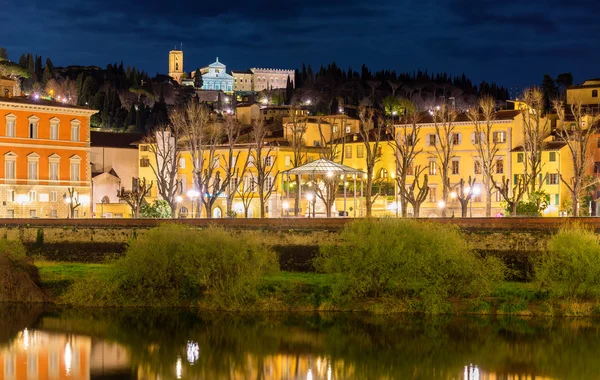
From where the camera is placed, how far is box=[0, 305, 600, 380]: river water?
26.2 meters

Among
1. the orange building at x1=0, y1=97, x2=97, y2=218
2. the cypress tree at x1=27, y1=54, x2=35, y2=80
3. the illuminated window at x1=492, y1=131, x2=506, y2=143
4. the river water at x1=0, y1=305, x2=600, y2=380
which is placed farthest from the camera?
the cypress tree at x1=27, y1=54, x2=35, y2=80

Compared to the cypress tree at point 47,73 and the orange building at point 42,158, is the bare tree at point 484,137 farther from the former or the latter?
the cypress tree at point 47,73

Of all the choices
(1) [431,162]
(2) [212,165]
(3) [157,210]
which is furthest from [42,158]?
(1) [431,162]

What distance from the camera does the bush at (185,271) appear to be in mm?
34656

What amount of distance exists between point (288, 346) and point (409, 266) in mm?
5872

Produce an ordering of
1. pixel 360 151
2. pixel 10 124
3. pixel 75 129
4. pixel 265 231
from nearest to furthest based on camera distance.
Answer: pixel 265 231 < pixel 10 124 < pixel 75 129 < pixel 360 151

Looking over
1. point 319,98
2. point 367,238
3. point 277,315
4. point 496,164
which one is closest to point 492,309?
point 367,238

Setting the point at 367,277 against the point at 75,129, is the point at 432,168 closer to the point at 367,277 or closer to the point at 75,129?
the point at 75,129

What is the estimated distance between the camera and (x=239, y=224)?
44219mm

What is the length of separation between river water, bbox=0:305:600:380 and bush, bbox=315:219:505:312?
3.53 feet

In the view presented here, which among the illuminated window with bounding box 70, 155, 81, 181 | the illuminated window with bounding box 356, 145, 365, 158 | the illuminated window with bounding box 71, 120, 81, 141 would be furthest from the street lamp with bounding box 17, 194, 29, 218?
the illuminated window with bounding box 356, 145, 365, 158

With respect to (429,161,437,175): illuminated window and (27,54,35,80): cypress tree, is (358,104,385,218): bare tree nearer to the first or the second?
(429,161,437,175): illuminated window

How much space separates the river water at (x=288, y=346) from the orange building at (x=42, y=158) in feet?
93.2

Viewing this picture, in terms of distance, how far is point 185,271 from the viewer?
34.9 metres
